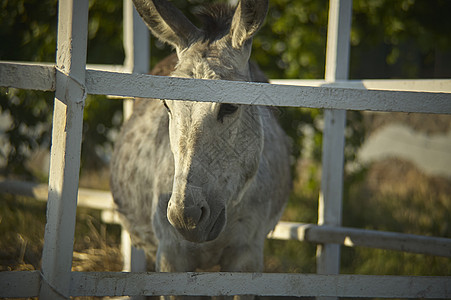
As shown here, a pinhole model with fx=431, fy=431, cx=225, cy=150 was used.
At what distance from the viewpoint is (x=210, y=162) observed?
209cm

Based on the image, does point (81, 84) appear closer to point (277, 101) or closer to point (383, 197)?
point (277, 101)

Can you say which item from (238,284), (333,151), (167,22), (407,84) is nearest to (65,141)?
(238,284)

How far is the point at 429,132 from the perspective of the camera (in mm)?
8547

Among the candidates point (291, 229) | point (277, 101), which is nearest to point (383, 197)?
point (291, 229)

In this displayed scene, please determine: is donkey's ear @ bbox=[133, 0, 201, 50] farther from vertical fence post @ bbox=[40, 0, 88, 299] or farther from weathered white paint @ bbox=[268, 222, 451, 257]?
weathered white paint @ bbox=[268, 222, 451, 257]

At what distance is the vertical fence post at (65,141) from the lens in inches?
64.2

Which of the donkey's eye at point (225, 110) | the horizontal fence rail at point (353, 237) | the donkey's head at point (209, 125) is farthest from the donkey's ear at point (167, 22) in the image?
the horizontal fence rail at point (353, 237)

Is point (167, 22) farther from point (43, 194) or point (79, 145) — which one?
point (43, 194)

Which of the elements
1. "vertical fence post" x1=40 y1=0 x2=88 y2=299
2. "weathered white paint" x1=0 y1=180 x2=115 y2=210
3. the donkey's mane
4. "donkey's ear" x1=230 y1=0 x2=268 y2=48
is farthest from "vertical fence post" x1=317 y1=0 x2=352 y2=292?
"vertical fence post" x1=40 y1=0 x2=88 y2=299

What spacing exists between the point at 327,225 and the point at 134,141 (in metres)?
1.74

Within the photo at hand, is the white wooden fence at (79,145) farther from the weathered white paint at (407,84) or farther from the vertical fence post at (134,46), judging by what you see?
the vertical fence post at (134,46)

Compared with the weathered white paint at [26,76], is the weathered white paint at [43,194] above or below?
below

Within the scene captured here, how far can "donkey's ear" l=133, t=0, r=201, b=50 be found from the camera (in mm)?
2305

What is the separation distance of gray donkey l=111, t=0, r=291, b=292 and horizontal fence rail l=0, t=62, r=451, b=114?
34cm
